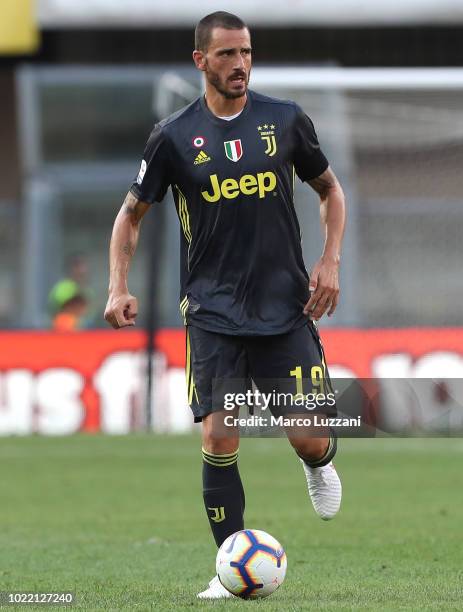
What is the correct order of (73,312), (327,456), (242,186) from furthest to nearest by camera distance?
(73,312) → (327,456) → (242,186)

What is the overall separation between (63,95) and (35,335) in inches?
375

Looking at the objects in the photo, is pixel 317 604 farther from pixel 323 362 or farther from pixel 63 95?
pixel 63 95

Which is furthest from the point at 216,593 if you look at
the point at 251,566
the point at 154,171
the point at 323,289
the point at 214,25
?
the point at 214,25

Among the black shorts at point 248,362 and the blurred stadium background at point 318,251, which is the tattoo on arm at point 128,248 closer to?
the black shorts at point 248,362

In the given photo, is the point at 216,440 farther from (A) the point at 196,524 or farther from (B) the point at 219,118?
(A) the point at 196,524

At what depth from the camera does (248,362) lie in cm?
655

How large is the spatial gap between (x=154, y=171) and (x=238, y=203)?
0.40 metres

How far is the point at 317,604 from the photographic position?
5965mm

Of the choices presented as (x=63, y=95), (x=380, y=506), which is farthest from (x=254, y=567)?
(x=63, y=95)

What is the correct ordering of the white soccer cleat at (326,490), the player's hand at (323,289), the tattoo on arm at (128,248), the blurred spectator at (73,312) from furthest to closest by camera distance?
the blurred spectator at (73,312) < the white soccer cleat at (326,490) < the tattoo on arm at (128,248) < the player's hand at (323,289)

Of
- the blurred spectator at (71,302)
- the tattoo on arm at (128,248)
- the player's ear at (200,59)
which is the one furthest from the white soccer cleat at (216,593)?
the blurred spectator at (71,302)

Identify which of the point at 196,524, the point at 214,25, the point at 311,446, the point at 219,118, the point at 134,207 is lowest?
the point at 196,524

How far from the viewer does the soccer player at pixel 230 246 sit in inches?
252

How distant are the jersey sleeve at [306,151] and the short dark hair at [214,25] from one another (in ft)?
1.63
